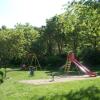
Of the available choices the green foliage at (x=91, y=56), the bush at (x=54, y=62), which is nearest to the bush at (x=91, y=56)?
the green foliage at (x=91, y=56)

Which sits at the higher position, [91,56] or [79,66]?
[91,56]

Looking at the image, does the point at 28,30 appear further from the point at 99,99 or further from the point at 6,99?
the point at 99,99

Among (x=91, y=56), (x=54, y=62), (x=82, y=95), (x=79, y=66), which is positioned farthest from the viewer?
(x=54, y=62)

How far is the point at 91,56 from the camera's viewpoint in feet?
155

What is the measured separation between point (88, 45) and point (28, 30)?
17.0 m

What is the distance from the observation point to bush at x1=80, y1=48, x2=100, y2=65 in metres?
47.5

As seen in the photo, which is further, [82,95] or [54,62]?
[54,62]

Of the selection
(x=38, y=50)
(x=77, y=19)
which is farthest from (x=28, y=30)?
(x=77, y=19)

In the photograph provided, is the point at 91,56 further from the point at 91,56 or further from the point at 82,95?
the point at 82,95

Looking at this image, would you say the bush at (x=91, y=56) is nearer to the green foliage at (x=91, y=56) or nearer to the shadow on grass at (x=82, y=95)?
the green foliage at (x=91, y=56)

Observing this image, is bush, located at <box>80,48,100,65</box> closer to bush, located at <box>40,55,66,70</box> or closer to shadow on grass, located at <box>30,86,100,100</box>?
bush, located at <box>40,55,66,70</box>

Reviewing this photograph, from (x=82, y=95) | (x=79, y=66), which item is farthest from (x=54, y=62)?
(x=82, y=95)

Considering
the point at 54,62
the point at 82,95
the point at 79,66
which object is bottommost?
the point at 82,95

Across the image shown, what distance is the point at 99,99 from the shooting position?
1222cm
